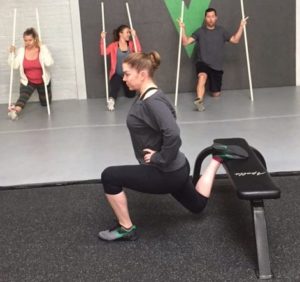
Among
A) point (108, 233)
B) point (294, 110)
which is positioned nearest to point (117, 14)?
point (294, 110)

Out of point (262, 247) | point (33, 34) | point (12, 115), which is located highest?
point (33, 34)

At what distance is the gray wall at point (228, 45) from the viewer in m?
6.70

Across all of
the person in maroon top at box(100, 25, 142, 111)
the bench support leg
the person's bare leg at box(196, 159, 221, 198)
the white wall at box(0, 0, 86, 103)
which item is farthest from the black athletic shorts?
the bench support leg

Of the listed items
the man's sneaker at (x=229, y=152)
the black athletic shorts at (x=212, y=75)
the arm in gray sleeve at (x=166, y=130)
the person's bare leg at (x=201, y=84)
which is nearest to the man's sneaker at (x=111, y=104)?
the person's bare leg at (x=201, y=84)

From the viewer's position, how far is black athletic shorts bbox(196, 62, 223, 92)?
21.2 ft

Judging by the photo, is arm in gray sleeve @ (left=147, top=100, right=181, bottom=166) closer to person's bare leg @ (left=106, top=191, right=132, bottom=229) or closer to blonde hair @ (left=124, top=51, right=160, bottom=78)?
blonde hair @ (left=124, top=51, right=160, bottom=78)

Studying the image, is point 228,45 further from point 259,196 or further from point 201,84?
point 259,196

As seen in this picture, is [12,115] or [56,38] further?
[56,38]

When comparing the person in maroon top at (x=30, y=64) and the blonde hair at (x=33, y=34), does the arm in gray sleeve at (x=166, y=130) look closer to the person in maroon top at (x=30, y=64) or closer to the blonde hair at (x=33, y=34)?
the person in maroon top at (x=30, y=64)

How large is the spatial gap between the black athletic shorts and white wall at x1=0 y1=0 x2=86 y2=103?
5.56ft

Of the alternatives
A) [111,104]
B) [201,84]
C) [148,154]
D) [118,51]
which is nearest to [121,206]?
[148,154]

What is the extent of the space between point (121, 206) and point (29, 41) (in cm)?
411

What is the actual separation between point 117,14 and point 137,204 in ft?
13.1

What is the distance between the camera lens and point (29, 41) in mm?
6289
